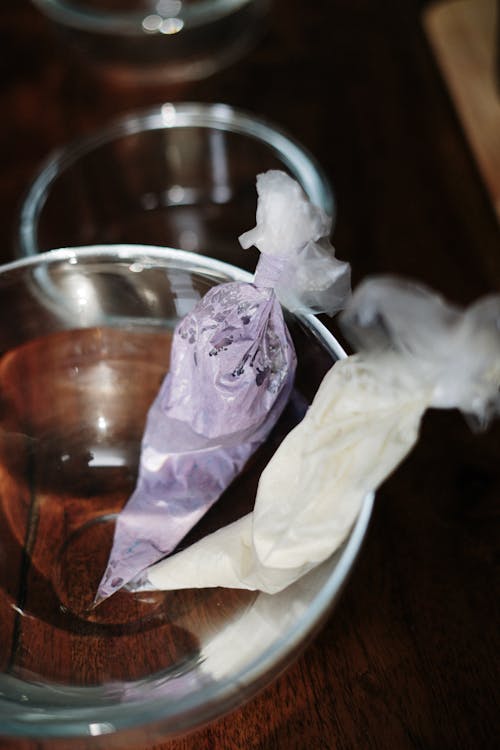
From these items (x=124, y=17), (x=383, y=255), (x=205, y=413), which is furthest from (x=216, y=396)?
(x=124, y=17)

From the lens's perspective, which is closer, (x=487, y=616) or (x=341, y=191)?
(x=487, y=616)

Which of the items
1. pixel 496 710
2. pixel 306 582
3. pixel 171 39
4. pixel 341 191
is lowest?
pixel 496 710

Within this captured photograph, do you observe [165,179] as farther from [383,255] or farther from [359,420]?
[359,420]

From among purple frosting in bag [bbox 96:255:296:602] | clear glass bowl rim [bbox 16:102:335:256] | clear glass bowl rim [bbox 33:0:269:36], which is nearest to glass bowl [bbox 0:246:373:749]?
purple frosting in bag [bbox 96:255:296:602]

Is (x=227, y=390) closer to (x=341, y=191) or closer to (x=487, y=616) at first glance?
(x=487, y=616)

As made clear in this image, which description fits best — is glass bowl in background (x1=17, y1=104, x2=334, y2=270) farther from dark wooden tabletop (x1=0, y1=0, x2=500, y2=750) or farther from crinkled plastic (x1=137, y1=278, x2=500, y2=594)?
crinkled plastic (x1=137, y1=278, x2=500, y2=594)

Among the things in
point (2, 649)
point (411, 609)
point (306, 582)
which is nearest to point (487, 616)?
point (411, 609)
